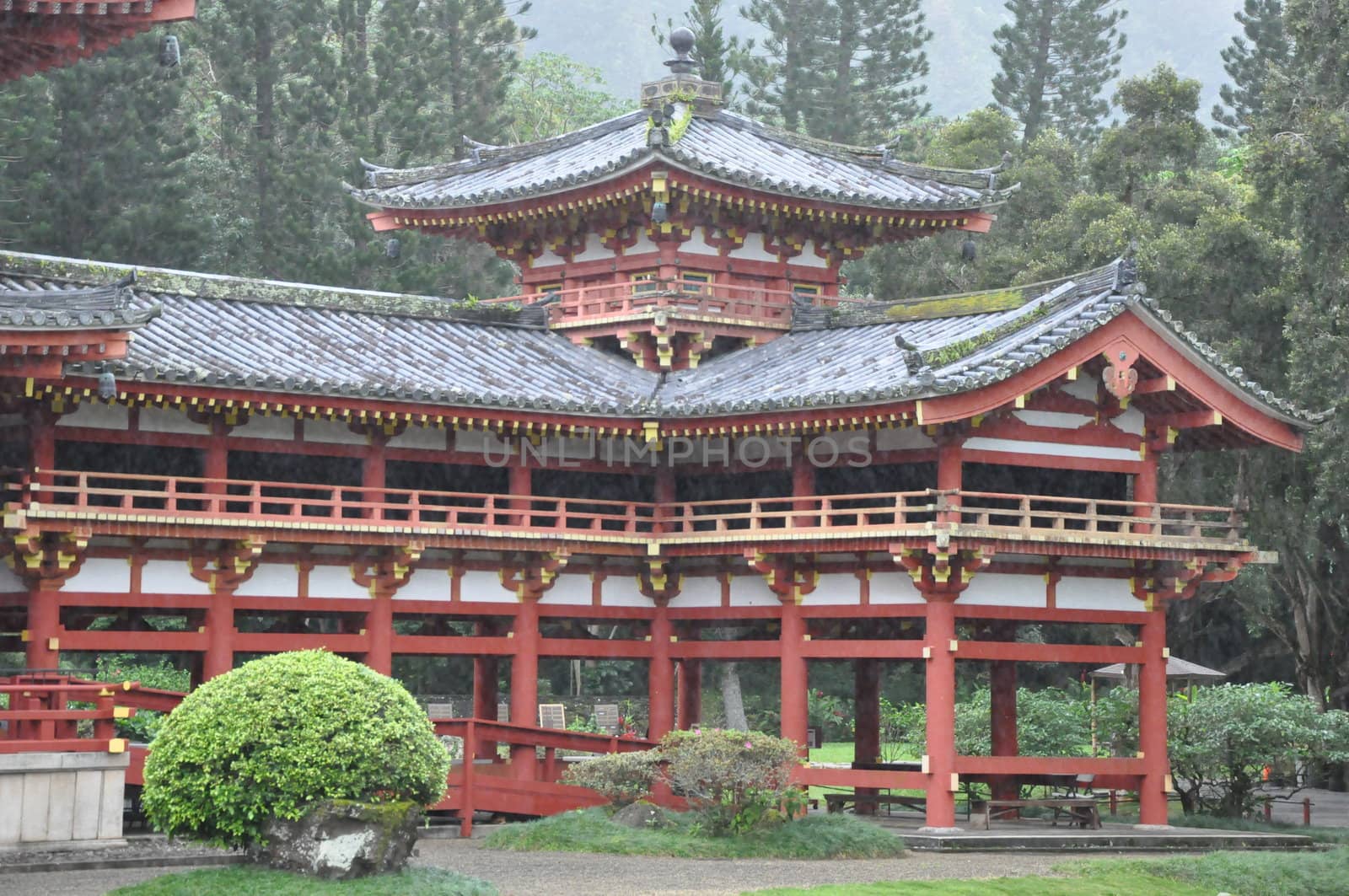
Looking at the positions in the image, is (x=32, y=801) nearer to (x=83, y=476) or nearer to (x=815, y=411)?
(x=83, y=476)

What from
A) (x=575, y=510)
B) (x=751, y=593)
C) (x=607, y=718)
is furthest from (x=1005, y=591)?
(x=607, y=718)

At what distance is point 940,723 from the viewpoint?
29.1 m

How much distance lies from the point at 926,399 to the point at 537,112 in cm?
5506

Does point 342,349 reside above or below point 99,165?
below

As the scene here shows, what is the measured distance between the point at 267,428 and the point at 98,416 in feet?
8.61

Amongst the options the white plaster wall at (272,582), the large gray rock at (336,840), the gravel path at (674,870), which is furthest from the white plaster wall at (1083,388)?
the large gray rock at (336,840)

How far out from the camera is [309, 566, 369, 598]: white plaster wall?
97.3ft

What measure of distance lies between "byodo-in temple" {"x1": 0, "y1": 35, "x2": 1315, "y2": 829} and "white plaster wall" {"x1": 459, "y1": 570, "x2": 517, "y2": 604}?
0.06m

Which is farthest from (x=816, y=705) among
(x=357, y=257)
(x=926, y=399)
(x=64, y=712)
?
(x=64, y=712)

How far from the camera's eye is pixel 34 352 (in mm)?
22125

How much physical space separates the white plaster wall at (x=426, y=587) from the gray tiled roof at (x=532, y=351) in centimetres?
300

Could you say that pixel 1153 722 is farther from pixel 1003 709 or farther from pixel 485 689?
pixel 485 689

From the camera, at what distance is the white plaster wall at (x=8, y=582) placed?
28.0 metres

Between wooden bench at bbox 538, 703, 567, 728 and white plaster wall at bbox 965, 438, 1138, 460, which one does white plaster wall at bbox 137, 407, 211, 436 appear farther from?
wooden bench at bbox 538, 703, 567, 728
